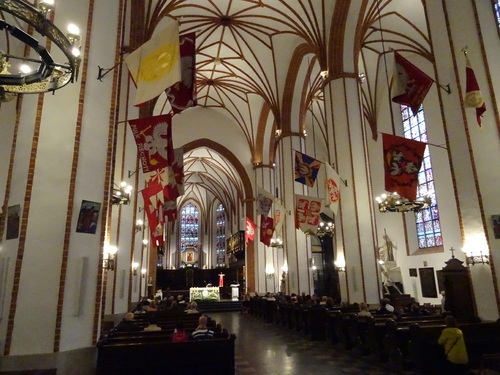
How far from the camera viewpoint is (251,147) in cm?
2703

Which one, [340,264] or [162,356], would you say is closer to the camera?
[162,356]

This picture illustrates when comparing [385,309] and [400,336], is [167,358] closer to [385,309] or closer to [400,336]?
[400,336]

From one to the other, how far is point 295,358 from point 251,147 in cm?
1980

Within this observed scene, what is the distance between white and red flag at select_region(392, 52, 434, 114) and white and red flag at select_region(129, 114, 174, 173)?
5538 millimetres

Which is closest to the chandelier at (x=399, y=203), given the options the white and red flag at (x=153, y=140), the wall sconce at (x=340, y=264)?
the wall sconce at (x=340, y=264)

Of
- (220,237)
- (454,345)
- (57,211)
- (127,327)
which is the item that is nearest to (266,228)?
(127,327)

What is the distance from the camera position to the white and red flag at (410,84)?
28.9ft

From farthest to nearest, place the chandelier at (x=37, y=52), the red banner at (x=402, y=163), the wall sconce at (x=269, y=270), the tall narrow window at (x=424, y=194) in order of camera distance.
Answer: the wall sconce at (x=269, y=270), the tall narrow window at (x=424, y=194), the red banner at (x=402, y=163), the chandelier at (x=37, y=52)

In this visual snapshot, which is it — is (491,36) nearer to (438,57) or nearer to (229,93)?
(438,57)

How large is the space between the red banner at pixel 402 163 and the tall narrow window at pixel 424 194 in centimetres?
944

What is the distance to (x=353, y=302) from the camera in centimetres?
1259

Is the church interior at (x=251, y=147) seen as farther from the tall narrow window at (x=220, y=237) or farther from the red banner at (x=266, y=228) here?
the tall narrow window at (x=220, y=237)

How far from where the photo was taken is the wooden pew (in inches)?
234

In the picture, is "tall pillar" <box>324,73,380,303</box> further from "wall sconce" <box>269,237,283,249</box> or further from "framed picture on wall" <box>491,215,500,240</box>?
"wall sconce" <box>269,237,283,249</box>
